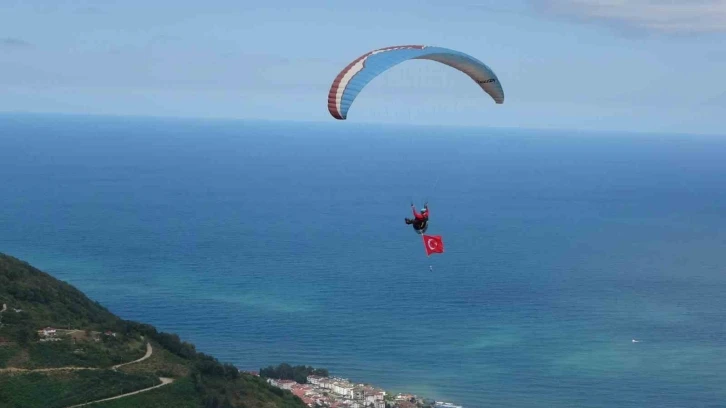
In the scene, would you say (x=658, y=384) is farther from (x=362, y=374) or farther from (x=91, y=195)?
(x=91, y=195)

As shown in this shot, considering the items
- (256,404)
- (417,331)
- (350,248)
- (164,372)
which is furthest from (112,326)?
(350,248)

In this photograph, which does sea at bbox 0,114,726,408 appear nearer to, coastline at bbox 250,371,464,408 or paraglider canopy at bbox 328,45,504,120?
coastline at bbox 250,371,464,408

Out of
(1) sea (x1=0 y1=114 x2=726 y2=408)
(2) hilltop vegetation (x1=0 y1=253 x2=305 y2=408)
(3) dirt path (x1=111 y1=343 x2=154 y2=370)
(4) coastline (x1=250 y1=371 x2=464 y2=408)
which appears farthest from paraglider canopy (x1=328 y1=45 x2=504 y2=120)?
(1) sea (x1=0 y1=114 x2=726 y2=408)

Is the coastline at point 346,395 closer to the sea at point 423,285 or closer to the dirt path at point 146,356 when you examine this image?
the sea at point 423,285

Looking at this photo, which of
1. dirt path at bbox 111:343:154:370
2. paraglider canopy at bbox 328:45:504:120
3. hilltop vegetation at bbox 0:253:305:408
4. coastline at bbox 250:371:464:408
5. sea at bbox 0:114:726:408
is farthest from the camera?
sea at bbox 0:114:726:408

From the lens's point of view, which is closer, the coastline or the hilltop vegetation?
the hilltop vegetation

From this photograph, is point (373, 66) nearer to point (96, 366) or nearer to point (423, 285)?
point (96, 366)
